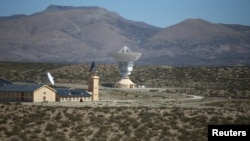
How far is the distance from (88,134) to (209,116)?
1662 cm

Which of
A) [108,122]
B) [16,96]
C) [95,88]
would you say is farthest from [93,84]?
[108,122]

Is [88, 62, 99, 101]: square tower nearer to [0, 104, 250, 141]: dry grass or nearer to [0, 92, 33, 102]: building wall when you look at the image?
[0, 92, 33, 102]: building wall

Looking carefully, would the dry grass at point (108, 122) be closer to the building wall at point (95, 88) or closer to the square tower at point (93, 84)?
the building wall at point (95, 88)

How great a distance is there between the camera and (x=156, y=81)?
152 meters

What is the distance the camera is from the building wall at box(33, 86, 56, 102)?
80375mm

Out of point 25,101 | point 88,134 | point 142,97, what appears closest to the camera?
point 88,134

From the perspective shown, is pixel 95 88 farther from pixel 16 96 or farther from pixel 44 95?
pixel 16 96

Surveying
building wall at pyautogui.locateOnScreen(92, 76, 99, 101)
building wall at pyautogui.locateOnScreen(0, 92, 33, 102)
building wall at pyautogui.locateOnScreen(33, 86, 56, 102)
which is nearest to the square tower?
building wall at pyautogui.locateOnScreen(92, 76, 99, 101)

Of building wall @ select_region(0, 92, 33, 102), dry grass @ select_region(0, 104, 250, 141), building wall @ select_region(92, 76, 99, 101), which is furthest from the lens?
building wall @ select_region(92, 76, 99, 101)

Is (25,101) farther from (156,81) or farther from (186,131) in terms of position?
(156,81)

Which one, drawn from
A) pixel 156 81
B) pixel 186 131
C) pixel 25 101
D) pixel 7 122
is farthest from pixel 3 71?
pixel 186 131

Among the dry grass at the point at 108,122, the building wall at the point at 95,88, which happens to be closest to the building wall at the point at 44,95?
the building wall at the point at 95,88

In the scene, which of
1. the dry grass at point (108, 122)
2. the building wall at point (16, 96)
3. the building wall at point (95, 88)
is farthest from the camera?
the building wall at point (95, 88)

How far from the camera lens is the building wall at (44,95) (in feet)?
264
